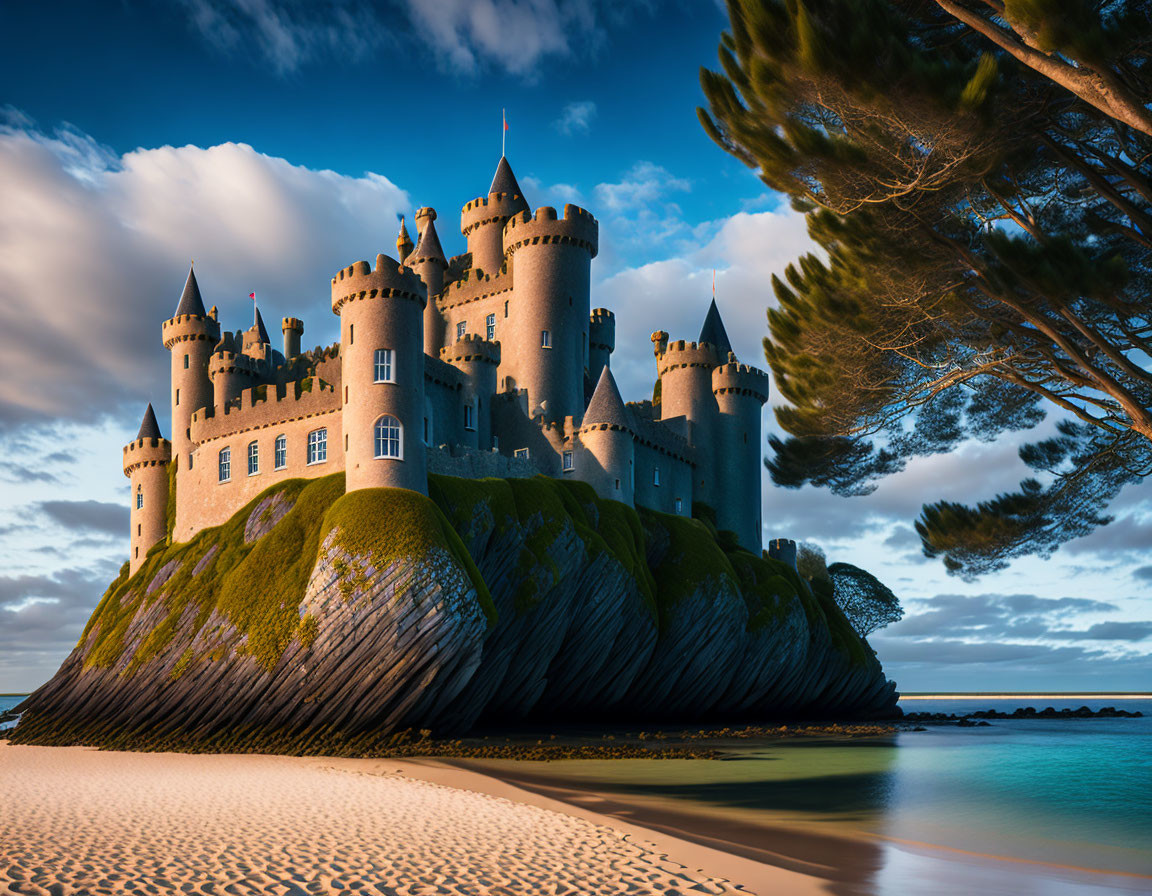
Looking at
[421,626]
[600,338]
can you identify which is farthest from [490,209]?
[421,626]

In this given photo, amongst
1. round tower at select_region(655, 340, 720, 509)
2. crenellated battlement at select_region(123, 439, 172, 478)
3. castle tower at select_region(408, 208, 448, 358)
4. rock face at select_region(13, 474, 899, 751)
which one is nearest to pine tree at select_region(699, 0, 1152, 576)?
rock face at select_region(13, 474, 899, 751)

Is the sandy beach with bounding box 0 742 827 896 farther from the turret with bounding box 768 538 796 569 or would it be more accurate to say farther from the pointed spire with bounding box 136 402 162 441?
the turret with bounding box 768 538 796 569

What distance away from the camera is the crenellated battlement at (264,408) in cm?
4003

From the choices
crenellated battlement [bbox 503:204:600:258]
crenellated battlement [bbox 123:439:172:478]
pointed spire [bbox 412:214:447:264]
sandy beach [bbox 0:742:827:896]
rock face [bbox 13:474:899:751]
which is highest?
pointed spire [bbox 412:214:447:264]

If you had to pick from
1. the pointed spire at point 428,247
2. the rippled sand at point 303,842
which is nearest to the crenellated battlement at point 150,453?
the pointed spire at point 428,247

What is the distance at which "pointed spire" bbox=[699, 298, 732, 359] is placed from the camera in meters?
59.2

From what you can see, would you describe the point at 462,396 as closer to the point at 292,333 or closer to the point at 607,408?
the point at 607,408

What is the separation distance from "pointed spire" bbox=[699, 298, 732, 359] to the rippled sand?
138 ft

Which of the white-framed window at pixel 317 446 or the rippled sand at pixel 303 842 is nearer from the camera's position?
the rippled sand at pixel 303 842

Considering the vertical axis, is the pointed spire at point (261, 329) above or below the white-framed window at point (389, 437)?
above

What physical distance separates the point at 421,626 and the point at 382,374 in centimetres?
1046

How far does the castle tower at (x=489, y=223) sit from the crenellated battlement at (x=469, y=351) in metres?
12.7

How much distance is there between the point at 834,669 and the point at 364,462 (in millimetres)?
30907

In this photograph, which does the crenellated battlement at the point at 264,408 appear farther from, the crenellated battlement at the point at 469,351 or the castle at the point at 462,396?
the crenellated battlement at the point at 469,351
